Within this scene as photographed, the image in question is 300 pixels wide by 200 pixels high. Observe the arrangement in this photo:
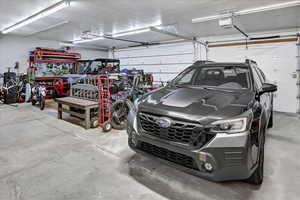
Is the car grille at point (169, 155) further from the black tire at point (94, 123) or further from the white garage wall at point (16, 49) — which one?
the white garage wall at point (16, 49)

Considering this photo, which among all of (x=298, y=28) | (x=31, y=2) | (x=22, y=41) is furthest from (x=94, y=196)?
(x=22, y=41)

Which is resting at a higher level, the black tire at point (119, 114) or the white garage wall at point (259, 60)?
the white garage wall at point (259, 60)

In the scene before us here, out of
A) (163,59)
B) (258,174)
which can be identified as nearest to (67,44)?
(163,59)

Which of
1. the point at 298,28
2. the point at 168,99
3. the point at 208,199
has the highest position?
the point at 298,28

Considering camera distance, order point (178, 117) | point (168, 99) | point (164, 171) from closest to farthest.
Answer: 1. point (178, 117)
2. point (168, 99)
3. point (164, 171)

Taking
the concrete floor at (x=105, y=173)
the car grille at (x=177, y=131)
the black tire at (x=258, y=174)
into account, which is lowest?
the concrete floor at (x=105, y=173)

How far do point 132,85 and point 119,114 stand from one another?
1.53 m

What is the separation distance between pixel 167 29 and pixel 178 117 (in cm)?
584

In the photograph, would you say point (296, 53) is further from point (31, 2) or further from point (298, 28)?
point (31, 2)

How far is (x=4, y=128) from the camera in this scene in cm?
409

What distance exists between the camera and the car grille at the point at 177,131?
158 centimetres

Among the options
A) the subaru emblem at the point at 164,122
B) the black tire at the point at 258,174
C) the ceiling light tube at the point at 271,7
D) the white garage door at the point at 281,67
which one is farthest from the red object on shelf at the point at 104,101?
the white garage door at the point at 281,67

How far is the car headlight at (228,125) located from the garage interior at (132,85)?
74cm

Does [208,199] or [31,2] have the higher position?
[31,2]
